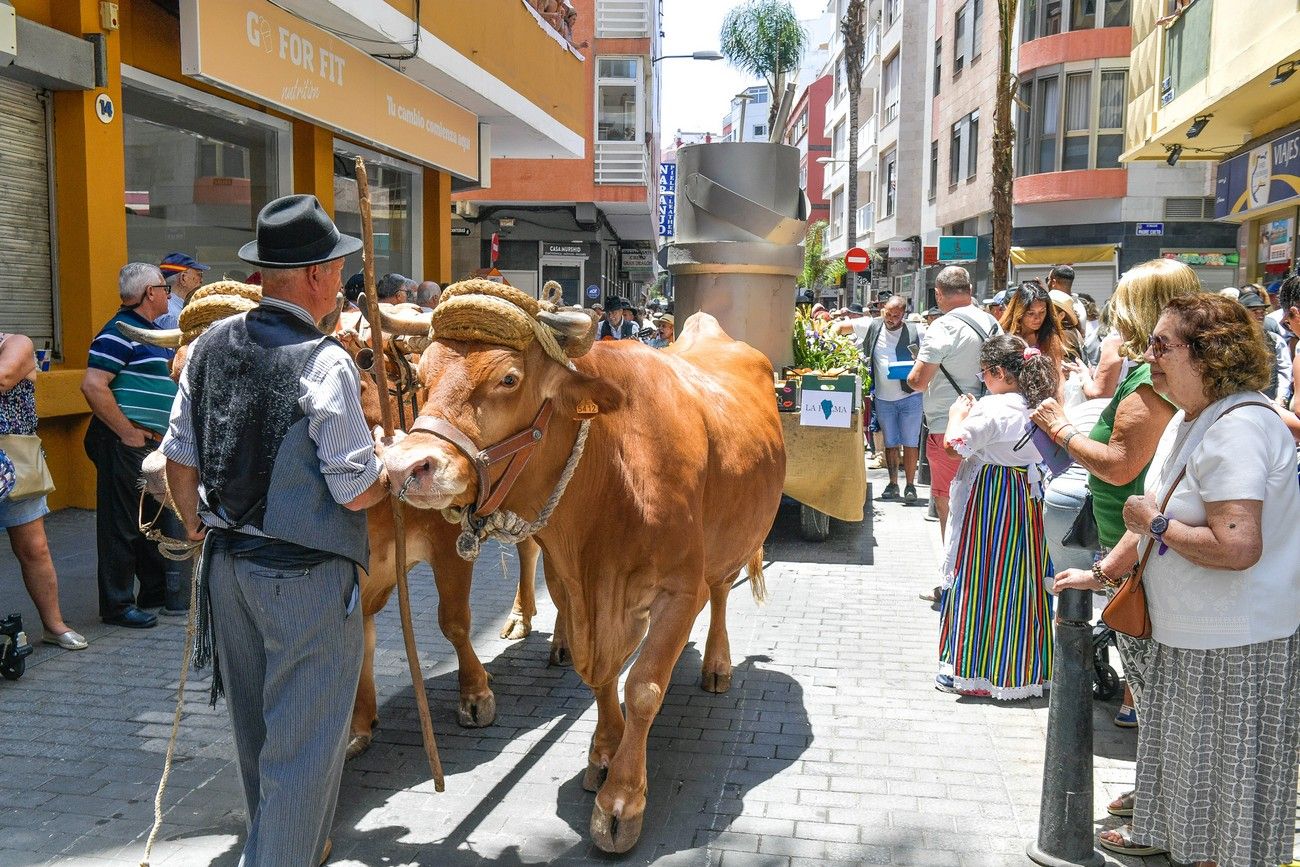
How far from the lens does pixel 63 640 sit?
5.76 meters

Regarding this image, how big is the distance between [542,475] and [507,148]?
15.8 meters

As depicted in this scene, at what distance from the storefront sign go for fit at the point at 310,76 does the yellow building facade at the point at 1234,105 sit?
9.49 m

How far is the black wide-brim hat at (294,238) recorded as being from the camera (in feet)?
9.98

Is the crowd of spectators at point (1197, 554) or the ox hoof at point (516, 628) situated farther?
the ox hoof at point (516, 628)

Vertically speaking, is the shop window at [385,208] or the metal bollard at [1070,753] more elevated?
the shop window at [385,208]

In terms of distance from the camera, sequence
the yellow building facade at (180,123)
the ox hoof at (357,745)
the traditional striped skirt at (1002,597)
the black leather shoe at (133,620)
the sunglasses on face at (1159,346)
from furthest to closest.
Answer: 1. the yellow building facade at (180,123)
2. the black leather shoe at (133,620)
3. the traditional striped skirt at (1002,597)
4. the ox hoof at (357,745)
5. the sunglasses on face at (1159,346)

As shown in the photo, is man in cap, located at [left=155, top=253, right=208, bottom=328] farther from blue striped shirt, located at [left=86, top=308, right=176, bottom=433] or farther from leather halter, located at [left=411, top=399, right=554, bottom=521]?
leather halter, located at [left=411, top=399, right=554, bottom=521]

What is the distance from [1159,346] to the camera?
3.41 m

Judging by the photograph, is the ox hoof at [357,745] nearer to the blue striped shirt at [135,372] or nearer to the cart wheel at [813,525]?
the blue striped shirt at [135,372]

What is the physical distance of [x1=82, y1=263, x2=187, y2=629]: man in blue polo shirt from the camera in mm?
5895

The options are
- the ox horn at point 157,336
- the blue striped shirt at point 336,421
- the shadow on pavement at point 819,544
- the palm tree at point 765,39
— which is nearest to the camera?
the blue striped shirt at point 336,421

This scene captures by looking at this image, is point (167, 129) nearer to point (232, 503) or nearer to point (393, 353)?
point (393, 353)

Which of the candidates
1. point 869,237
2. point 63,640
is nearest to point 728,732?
point 63,640

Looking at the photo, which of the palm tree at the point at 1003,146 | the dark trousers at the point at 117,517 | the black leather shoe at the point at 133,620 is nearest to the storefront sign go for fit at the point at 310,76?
the dark trousers at the point at 117,517
